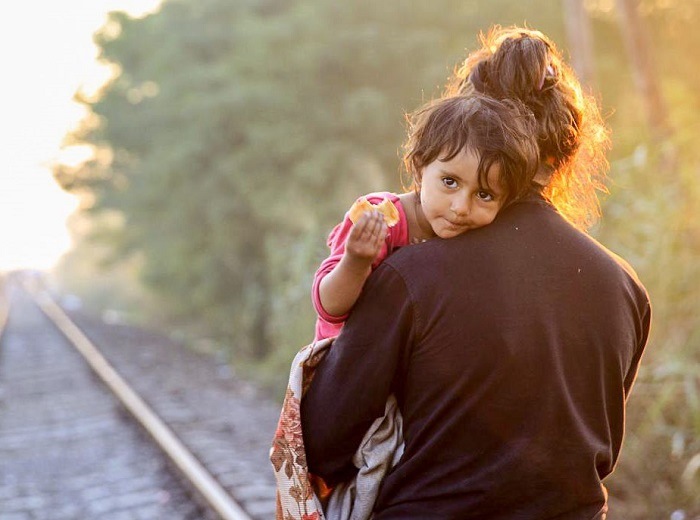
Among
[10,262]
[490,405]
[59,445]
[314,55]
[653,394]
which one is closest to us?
[490,405]

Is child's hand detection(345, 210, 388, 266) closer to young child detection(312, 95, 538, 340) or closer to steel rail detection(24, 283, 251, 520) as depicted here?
young child detection(312, 95, 538, 340)

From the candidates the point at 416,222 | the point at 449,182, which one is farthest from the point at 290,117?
the point at 449,182

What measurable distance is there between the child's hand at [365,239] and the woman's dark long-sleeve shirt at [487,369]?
43 mm

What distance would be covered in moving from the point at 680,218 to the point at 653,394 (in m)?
1.24

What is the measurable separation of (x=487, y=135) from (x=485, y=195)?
5.1 inches

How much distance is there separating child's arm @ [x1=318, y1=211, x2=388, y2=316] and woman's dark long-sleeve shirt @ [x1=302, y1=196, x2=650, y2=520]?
0.11 ft

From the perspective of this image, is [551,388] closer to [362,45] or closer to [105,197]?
[362,45]

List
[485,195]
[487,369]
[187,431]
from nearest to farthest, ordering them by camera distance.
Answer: [487,369] → [485,195] → [187,431]

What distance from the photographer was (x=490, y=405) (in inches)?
66.9

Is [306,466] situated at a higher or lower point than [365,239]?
lower

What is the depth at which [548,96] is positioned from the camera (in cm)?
185

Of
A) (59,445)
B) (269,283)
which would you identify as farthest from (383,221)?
(269,283)

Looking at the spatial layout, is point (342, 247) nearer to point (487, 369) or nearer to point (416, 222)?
point (416, 222)

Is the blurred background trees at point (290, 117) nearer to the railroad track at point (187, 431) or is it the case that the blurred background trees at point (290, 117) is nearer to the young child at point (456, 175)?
the railroad track at point (187, 431)
